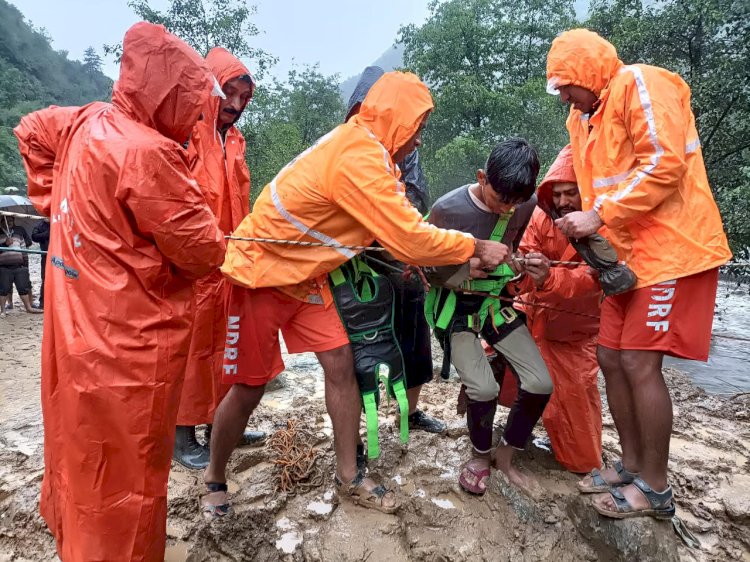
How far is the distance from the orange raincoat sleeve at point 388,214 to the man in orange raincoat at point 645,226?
0.58m

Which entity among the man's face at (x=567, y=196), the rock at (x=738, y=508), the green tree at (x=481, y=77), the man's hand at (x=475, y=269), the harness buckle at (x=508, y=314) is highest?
the green tree at (x=481, y=77)

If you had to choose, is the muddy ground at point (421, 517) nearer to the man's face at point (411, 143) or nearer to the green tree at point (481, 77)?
the man's face at point (411, 143)

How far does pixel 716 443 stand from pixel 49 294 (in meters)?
4.19

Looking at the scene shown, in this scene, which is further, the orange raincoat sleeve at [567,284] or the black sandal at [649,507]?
the orange raincoat sleeve at [567,284]

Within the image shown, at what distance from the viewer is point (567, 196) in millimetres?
2656

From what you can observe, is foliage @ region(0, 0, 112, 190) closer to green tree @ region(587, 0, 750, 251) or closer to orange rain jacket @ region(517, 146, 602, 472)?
green tree @ region(587, 0, 750, 251)

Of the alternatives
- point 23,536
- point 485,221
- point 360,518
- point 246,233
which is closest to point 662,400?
point 485,221

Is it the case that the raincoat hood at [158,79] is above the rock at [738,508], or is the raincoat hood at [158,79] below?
above

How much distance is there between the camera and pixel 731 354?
7.27 meters

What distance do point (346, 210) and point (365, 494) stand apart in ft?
4.42

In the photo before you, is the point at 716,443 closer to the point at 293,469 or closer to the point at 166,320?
the point at 293,469

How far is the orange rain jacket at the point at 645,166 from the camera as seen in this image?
2.05 m

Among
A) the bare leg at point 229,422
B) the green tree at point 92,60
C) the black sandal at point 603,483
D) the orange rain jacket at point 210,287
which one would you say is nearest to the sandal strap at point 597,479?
the black sandal at point 603,483

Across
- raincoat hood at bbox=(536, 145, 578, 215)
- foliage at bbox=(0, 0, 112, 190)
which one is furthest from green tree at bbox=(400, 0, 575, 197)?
foliage at bbox=(0, 0, 112, 190)
